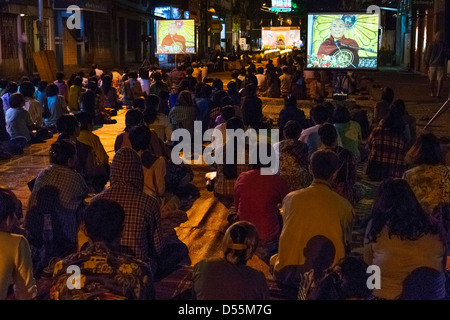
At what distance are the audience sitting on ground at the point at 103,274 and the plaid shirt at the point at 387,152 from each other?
5644 millimetres

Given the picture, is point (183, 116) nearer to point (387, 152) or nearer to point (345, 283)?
point (387, 152)

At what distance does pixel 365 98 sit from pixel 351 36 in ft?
21.1

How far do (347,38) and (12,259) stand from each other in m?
12.4

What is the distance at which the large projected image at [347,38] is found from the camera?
1489 centimetres

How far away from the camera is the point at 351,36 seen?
1496cm

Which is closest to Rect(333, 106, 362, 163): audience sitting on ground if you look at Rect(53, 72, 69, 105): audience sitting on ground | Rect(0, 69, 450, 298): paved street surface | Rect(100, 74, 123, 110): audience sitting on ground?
Rect(0, 69, 450, 298): paved street surface

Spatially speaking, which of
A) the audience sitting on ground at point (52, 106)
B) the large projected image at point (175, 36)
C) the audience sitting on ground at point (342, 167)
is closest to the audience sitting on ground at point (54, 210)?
the audience sitting on ground at point (342, 167)

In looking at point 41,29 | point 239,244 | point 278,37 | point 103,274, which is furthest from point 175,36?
point 278,37

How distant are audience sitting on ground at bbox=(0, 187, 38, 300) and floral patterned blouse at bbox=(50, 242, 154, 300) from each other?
367 mm

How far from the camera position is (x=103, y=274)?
137 inches

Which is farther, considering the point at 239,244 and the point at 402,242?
the point at 402,242
